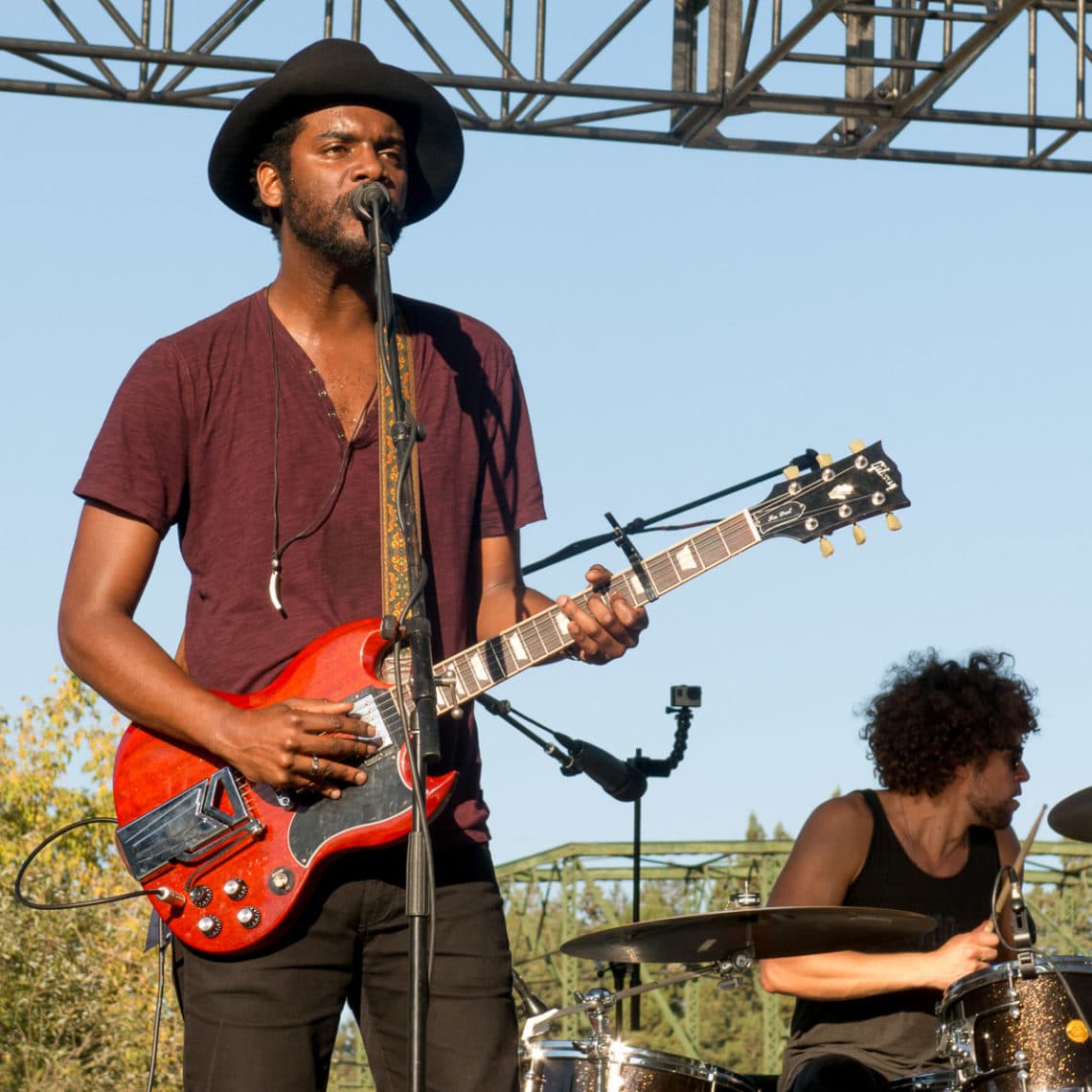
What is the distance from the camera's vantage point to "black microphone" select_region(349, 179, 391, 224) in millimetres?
2914

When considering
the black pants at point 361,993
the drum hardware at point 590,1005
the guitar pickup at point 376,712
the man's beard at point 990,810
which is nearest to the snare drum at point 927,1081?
the drum hardware at point 590,1005

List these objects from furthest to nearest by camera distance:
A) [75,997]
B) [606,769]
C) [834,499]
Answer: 1. [75,997]
2. [606,769]
3. [834,499]

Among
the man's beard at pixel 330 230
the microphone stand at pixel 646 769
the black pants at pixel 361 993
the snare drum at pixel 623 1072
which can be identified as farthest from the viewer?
the microphone stand at pixel 646 769

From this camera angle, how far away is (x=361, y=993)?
9.55 feet

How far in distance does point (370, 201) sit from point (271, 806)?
1.02 m

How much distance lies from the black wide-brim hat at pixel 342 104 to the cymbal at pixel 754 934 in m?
2.00

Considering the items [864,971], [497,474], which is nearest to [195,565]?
[497,474]

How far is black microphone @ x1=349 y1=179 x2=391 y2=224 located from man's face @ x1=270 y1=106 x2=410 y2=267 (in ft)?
0.31

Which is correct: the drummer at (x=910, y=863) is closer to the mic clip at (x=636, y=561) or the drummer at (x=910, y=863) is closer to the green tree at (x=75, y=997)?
the mic clip at (x=636, y=561)

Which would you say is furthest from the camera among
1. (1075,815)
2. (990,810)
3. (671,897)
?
(671,897)

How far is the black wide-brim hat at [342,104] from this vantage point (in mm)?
3207

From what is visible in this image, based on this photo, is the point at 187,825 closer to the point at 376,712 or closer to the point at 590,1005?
the point at 376,712

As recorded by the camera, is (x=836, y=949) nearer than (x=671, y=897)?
Yes

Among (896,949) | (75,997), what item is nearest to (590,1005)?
(896,949)
